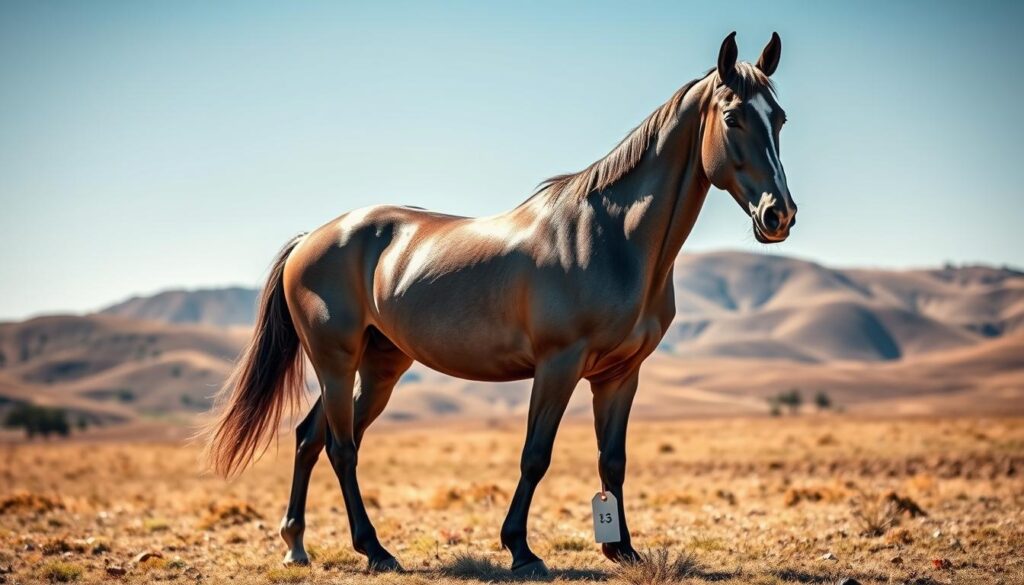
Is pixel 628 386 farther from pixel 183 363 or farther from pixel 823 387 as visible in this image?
pixel 183 363

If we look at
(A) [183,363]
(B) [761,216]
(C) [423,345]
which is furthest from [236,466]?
(A) [183,363]

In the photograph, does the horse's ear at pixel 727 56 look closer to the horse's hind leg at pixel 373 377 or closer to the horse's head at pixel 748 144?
the horse's head at pixel 748 144

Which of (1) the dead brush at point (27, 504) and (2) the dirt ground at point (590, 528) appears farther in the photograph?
(1) the dead brush at point (27, 504)

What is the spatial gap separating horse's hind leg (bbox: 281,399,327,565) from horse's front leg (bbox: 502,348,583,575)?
225 cm

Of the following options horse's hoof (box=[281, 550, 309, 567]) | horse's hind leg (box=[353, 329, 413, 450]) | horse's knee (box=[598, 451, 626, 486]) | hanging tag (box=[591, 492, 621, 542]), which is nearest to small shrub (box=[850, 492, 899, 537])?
Answer: horse's knee (box=[598, 451, 626, 486])

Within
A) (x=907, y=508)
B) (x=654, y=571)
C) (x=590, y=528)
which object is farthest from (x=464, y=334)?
(x=907, y=508)

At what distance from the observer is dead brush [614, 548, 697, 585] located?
6.68 metres

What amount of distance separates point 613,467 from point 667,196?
2.13m

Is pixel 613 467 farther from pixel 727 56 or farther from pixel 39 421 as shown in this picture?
pixel 39 421

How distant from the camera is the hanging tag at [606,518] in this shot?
23.8 feet

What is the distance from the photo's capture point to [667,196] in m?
7.13

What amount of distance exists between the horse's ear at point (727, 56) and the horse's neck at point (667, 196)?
1.13 feet


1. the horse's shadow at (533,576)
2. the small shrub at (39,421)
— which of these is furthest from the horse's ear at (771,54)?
the small shrub at (39,421)

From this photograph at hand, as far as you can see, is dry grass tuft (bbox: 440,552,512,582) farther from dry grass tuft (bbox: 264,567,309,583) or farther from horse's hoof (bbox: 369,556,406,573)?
dry grass tuft (bbox: 264,567,309,583)
